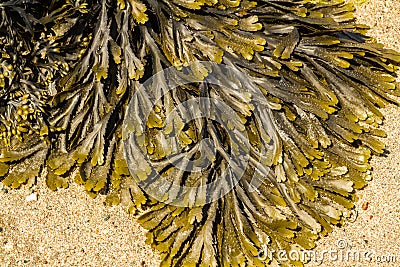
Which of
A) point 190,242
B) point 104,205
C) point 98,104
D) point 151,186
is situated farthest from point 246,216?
point 98,104

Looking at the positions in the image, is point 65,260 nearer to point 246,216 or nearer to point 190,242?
point 190,242

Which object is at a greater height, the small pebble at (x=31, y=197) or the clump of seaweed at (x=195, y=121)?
the clump of seaweed at (x=195, y=121)

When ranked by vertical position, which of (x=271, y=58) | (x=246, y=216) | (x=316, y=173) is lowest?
(x=246, y=216)

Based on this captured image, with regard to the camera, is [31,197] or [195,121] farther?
[31,197]

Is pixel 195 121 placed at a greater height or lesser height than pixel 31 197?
greater

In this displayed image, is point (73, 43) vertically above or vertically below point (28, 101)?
above

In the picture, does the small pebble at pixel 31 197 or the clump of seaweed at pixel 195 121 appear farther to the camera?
the small pebble at pixel 31 197

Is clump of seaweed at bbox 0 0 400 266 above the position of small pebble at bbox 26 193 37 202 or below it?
above

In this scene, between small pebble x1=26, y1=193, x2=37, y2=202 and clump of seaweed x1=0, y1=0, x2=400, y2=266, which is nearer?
clump of seaweed x1=0, y1=0, x2=400, y2=266
